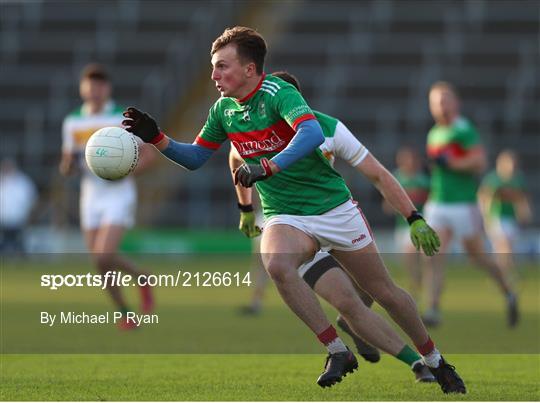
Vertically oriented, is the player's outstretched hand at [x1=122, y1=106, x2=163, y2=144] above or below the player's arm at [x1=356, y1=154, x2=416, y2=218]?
above

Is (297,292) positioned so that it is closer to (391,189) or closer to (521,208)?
(391,189)

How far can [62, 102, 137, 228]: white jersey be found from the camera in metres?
12.7

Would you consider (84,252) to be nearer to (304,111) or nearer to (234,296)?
(234,296)

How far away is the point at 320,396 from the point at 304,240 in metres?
0.96

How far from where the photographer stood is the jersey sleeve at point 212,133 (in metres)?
7.56

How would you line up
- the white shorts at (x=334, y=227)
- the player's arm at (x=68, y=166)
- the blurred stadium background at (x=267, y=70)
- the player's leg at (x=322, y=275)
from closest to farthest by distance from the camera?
the white shorts at (x=334, y=227)
the player's leg at (x=322, y=275)
the player's arm at (x=68, y=166)
the blurred stadium background at (x=267, y=70)

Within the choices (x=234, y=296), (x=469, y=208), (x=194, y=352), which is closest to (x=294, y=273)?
(x=194, y=352)

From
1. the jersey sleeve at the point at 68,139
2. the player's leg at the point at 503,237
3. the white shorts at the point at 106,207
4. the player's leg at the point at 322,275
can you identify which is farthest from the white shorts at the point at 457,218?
the player's leg at the point at 503,237

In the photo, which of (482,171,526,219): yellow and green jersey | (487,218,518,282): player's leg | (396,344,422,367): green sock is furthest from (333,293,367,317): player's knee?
(482,171,526,219): yellow and green jersey

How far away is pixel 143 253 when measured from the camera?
90.4ft

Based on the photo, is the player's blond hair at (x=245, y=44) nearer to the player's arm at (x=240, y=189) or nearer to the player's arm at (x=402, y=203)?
the player's arm at (x=402, y=203)

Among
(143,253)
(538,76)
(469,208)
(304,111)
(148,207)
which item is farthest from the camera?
(538,76)

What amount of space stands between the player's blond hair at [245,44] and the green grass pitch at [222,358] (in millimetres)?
2056

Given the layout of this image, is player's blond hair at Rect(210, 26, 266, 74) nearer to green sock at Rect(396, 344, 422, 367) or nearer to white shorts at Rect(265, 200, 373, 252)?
white shorts at Rect(265, 200, 373, 252)
